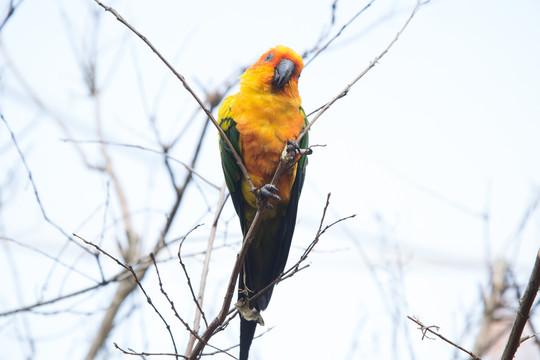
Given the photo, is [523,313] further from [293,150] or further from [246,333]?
[246,333]

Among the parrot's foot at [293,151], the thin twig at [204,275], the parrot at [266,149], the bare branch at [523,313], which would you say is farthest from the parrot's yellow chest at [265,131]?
the bare branch at [523,313]

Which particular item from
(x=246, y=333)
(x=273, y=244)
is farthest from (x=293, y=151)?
(x=246, y=333)

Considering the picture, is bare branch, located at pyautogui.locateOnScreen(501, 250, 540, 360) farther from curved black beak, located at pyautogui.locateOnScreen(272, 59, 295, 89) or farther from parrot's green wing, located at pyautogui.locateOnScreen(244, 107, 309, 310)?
curved black beak, located at pyautogui.locateOnScreen(272, 59, 295, 89)

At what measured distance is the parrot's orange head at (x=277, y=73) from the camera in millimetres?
3945

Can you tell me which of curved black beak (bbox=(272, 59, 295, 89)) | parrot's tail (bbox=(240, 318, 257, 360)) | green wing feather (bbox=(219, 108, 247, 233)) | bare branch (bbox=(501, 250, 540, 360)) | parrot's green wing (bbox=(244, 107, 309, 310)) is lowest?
bare branch (bbox=(501, 250, 540, 360))

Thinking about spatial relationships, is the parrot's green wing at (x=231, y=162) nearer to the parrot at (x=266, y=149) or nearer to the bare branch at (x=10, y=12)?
the parrot at (x=266, y=149)

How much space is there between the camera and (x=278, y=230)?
4070 millimetres

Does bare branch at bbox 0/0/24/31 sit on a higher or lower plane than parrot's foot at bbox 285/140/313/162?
higher

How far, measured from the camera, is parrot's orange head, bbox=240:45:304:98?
395 centimetres

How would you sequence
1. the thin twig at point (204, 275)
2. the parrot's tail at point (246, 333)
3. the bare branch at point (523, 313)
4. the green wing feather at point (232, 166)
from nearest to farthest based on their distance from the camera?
the bare branch at point (523, 313)
the thin twig at point (204, 275)
the parrot's tail at point (246, 333)
the green wing feather at point (232, 166)

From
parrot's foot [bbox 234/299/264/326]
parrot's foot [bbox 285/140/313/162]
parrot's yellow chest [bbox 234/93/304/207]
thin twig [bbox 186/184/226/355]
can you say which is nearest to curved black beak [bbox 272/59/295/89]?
parrot's yellow chest [bbox 234/93/304/207]

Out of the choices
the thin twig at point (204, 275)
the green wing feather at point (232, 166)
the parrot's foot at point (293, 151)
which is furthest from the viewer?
the green wing feather at point (232, 166)

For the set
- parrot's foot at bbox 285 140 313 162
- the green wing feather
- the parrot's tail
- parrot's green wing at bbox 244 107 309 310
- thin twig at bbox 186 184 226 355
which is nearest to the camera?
thin twig at bbox 186 184 226 355

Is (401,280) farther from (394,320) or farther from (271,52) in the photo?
(271,52)
